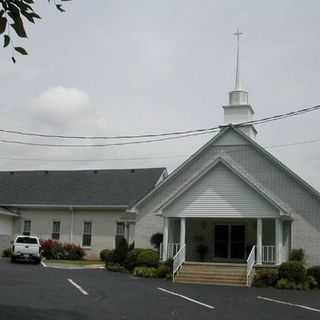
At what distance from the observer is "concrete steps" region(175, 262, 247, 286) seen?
27328mm

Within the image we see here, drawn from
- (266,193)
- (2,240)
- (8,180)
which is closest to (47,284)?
(266,193)

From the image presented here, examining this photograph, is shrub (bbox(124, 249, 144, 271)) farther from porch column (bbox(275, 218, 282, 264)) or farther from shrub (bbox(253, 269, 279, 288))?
porch column (bbox(275, 218, 282, 264))

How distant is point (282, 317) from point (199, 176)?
52.0 feet

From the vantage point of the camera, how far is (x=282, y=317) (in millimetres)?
15219

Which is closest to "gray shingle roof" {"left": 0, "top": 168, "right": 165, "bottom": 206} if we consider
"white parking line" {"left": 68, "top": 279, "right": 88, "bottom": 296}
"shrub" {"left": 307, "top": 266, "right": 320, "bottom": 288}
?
"shrub" {"left": 307, "top": 266, "right": 320, "bottom": 288}

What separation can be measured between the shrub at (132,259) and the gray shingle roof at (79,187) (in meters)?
10.9

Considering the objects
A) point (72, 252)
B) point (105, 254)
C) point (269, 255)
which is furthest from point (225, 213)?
point (72, 252)

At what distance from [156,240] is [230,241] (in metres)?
4.17

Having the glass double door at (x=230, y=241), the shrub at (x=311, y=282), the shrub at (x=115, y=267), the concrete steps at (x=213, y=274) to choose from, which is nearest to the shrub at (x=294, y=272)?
the shrub at (x=311, y=282)

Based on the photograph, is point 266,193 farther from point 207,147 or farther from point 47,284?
point 47,284

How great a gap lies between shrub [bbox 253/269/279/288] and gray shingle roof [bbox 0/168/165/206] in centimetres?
1724

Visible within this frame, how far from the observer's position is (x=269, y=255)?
99.9 ft

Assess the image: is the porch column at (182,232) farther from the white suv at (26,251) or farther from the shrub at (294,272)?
the white suv at (26,251)

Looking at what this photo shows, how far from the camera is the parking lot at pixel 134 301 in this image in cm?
1461
